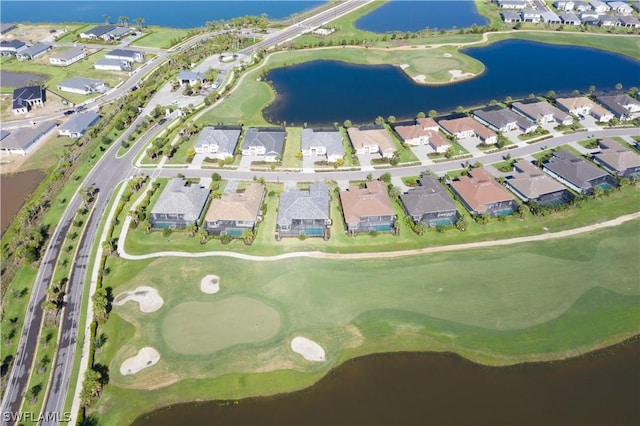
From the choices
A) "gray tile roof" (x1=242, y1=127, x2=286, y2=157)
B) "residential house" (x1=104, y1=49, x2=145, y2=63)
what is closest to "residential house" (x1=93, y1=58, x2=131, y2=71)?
"residential house" (x1=104, y1=49, x2=145, y2=63)

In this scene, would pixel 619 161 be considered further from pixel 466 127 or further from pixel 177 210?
pixel 177 210

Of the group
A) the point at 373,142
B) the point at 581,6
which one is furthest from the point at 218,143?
the point at 581,6

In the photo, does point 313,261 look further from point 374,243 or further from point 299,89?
point 299,89

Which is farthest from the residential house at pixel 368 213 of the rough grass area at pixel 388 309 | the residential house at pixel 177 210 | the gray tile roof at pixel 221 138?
the gray tile roof at pixel 221 138

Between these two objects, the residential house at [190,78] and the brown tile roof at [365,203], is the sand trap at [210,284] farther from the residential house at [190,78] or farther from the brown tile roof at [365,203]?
the residential house at [190,78]

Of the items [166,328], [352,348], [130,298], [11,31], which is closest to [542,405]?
[352,348]
